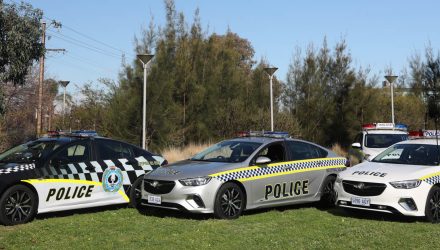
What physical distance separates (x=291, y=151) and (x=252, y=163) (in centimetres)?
111

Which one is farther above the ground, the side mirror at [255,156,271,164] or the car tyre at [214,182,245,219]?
the side mirror at [255,156,271,164]

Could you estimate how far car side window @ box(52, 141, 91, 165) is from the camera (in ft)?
30.0

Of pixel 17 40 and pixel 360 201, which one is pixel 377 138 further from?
pixel 17 40

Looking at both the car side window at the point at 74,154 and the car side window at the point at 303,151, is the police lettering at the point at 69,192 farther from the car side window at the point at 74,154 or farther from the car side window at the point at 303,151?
the car side window at the point at 303,151

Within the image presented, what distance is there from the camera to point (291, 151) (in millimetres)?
10047

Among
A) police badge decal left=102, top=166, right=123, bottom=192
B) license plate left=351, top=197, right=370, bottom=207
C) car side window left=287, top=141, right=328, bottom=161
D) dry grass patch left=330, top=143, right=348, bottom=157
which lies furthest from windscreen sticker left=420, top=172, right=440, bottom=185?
dry grass patch left=330, top=143, right=348, bottom=157

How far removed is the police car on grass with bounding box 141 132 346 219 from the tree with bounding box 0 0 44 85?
4.68m

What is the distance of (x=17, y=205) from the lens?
8.41m

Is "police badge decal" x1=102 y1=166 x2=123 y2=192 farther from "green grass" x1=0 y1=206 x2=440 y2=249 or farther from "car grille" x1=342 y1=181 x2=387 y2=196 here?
"car grille" x1=342 y1=181 x2=387 y2=196

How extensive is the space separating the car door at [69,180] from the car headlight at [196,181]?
6.23 ft

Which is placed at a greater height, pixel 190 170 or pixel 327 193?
pixel 190 170

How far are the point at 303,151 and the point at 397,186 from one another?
219 centimetres

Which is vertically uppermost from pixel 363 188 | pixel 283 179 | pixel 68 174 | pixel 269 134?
pixel 269 134

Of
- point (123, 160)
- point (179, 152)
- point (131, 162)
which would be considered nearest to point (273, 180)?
point (131, 162)
